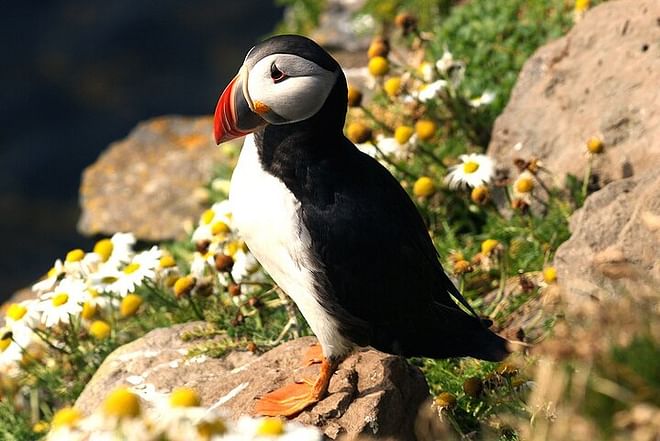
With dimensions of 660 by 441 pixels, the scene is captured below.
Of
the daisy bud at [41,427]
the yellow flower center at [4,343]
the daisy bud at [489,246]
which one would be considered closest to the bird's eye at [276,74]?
the daisy bud at [489,246]

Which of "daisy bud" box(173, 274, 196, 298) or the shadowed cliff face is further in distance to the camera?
the shadowed cliff face

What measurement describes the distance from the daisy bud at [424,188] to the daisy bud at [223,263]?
97 centimetres

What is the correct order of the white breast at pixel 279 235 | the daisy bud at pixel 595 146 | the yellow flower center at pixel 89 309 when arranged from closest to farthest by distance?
1. the white breast at pixel 279 235
2. the yellow flower center at pixel 89 309
3. the daisy bud at pixel 595 146

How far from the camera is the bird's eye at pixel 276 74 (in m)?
3.62

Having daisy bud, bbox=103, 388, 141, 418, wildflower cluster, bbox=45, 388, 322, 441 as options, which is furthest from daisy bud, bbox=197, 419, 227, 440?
daisy bud, bbox=103, 388, 141, 418

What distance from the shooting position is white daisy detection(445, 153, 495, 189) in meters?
5.13

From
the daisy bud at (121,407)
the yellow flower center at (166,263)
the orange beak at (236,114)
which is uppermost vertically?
the orange beak at (236,114)

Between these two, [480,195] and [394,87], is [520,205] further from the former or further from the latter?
[394,87]

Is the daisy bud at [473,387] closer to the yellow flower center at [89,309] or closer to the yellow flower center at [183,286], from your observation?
the yellow flower center at [183,286]

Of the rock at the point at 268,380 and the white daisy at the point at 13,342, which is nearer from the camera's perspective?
the rock at the point at 268,380

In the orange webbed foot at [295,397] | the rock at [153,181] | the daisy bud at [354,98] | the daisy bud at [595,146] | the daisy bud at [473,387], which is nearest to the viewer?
the orange webbed foot at [295,397]

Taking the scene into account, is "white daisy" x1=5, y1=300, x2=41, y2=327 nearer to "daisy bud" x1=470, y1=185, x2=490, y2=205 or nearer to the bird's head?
the bird's head

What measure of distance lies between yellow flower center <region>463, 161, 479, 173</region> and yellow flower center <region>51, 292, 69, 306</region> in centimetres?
180

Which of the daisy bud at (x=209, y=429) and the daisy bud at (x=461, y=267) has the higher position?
the daisy bud at (x=209, y=429)
